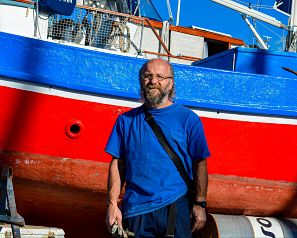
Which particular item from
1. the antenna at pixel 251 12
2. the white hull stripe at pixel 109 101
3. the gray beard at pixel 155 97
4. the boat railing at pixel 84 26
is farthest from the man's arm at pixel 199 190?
the antenna at pixel 251 12

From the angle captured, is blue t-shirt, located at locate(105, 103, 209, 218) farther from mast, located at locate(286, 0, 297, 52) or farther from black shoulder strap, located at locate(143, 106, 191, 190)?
mast, located at locate(286, 0, 297, 52)

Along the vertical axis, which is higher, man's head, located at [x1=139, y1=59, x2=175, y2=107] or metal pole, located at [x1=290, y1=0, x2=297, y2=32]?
metal pole, located at [x1=290, y1=0, x2=297, y2=32]

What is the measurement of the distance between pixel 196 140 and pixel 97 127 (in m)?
1.99

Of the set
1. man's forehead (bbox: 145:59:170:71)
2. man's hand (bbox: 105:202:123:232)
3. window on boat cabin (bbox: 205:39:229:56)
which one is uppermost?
window on boat cabin (bbox: 205:39:229:56)

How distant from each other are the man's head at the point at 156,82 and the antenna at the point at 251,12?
4203mm

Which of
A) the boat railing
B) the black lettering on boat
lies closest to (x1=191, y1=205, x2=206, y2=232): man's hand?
the black lettering on boat

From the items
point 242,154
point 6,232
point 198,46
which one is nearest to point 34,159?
point 6,232

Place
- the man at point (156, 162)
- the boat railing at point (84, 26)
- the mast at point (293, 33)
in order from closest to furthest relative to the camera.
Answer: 1. the man at point (156, 162)
2. the boat railing at point (84, 26)
3. the mast at point (293, 33)

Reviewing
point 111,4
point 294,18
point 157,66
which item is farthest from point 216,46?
point 157,66

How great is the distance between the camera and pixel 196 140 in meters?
2.99

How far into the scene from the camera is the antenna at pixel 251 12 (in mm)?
7152

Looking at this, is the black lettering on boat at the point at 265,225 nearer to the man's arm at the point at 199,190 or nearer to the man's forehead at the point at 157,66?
the man's arm at the point at 199,190

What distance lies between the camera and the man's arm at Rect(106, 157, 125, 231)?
2.97 m

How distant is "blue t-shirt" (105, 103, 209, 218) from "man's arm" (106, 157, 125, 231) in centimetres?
5
